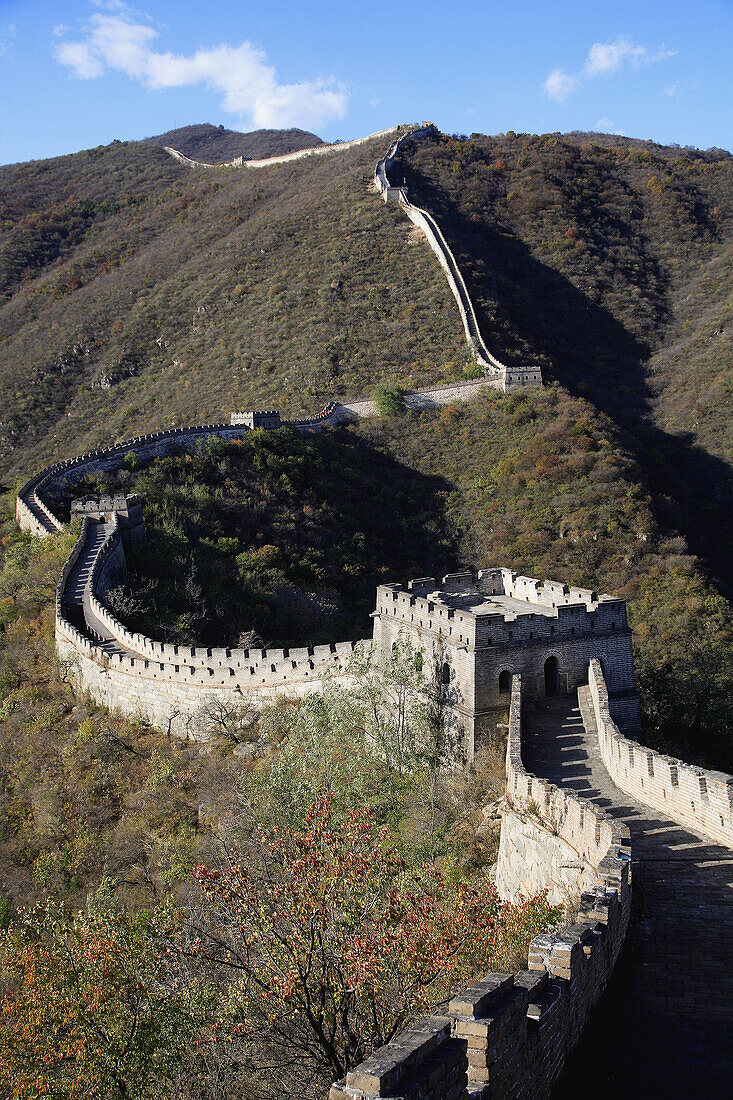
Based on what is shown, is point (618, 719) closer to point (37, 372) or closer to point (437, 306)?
point (437, 306)

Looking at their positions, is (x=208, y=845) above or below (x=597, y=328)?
below

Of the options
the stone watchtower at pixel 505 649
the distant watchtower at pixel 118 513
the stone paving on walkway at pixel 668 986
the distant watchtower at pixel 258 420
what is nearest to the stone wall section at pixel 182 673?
the stone watchtower at pixel 505 649

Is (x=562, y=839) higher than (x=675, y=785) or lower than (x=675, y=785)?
lower

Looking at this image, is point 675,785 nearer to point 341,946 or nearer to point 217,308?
point 341,946

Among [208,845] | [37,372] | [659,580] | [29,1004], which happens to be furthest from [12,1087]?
[37,372]

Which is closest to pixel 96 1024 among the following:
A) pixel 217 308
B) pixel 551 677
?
pixel 551 677

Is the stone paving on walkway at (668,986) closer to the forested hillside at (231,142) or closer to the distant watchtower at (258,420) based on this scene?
the distant watchtower at (258,420)

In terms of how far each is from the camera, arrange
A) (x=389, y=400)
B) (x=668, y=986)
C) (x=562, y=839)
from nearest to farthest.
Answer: (x=668, y=986), (x=562, y=839), (x=389, y=400)
